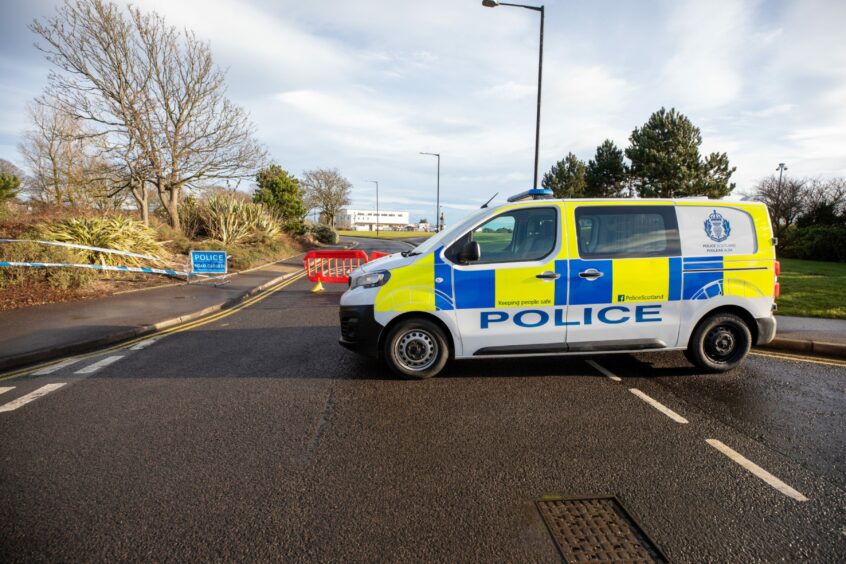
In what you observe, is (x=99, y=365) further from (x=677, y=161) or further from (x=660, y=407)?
(x=677, y=161)

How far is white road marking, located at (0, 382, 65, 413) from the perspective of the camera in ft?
12.7

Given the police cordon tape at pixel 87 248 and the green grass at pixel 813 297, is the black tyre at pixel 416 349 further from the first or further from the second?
the police cordon tape at pixel 87 248

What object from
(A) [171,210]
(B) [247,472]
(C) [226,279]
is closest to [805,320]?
(B) [247,472]

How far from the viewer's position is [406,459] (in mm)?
2916

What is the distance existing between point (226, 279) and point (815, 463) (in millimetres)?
13677

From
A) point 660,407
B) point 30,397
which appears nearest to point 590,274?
point 660,407

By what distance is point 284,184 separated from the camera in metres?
32.1

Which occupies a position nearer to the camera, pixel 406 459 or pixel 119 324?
pixel 406 459

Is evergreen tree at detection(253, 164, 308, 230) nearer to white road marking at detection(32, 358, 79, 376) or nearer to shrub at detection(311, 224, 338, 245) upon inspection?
shrub at detection(311, 224, 338, 245)

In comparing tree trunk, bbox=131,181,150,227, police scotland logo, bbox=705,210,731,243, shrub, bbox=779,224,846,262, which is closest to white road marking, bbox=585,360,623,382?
police scotland logo, bbox=705,210,731,243

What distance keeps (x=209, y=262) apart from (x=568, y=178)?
130ft

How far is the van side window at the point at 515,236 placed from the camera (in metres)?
4.38

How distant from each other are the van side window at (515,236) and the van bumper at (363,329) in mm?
1058

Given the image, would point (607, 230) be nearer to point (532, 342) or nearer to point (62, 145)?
point (532, 342)
